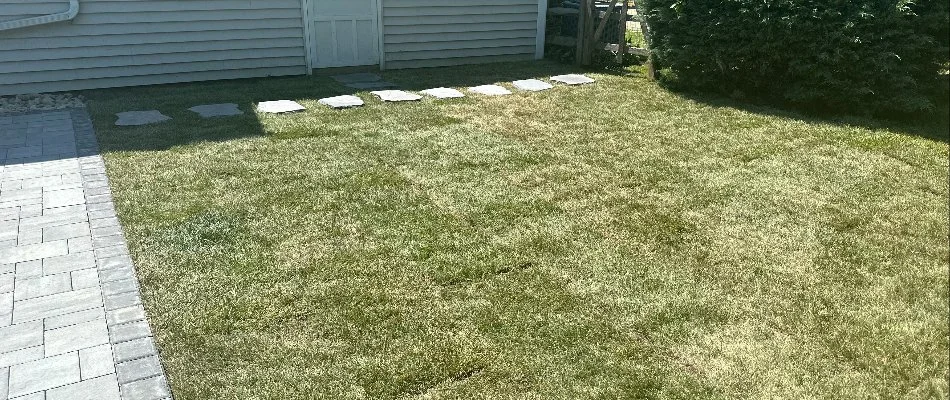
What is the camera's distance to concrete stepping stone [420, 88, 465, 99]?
24.7 feet

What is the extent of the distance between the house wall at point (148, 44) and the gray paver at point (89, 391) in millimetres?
6288

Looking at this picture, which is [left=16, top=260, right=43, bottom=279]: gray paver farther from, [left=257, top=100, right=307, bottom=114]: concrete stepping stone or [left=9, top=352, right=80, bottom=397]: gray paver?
[left=257, top=100, right=307, bottom=114]: concrete stepping stone

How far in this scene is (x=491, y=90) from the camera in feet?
26.1

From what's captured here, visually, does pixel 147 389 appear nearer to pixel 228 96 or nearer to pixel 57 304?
pixel 57 304

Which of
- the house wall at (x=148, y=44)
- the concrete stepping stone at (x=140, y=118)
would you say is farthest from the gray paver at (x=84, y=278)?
the house wall at (x=148, y=44)

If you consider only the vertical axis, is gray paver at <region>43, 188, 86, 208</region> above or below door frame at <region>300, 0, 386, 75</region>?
below

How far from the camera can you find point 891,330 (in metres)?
2.85

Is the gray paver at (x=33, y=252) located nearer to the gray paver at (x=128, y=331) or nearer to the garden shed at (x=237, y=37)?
the gray paver at (x=128, y=331)

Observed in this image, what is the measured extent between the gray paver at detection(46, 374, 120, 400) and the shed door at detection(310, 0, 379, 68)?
688cm

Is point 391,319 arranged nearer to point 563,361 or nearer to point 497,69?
point 563,361

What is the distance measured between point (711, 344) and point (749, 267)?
0.88 meters

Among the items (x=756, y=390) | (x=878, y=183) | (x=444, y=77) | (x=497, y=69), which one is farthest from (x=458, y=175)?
(x=497, y=69)

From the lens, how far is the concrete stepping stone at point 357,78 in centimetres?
847

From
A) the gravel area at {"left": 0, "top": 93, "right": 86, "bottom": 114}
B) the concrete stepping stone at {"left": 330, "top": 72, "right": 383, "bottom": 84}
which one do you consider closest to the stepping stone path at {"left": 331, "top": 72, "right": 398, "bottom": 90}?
the concrete stepping stone at {"left": 330, "top": 72, "right": 383, "bottom": 84}
